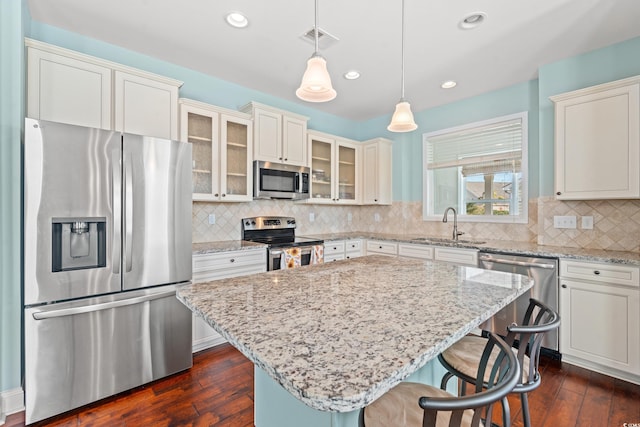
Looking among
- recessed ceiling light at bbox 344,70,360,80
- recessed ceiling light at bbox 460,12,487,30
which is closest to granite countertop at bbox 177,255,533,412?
recessed ceiling light at bbox 460,12,487,30

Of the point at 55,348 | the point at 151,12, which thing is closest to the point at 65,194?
the point at 55,348

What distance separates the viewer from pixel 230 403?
6.28ft

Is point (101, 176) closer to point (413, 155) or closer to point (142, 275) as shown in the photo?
point (142, 275)

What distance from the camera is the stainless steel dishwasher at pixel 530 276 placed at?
2430 millimetres

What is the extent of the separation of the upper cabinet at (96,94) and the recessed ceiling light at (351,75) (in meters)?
1.67

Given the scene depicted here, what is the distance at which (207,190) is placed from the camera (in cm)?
298

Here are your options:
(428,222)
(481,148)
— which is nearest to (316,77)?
(481,148)

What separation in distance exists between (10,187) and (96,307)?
915mm

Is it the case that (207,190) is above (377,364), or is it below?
above

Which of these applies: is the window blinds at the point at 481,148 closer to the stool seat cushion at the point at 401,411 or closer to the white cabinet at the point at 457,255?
the white cabinet at the point at 457,255

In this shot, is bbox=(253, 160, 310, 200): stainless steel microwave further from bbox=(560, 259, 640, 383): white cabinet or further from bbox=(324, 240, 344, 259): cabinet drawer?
bbox=(560, 259, 640, 383): white cabinet

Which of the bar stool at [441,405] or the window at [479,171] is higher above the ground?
the window at [479,171]

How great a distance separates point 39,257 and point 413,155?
4114 mm

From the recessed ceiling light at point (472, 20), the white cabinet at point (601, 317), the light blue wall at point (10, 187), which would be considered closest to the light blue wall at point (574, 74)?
the white cabinet at point (601, 317)
